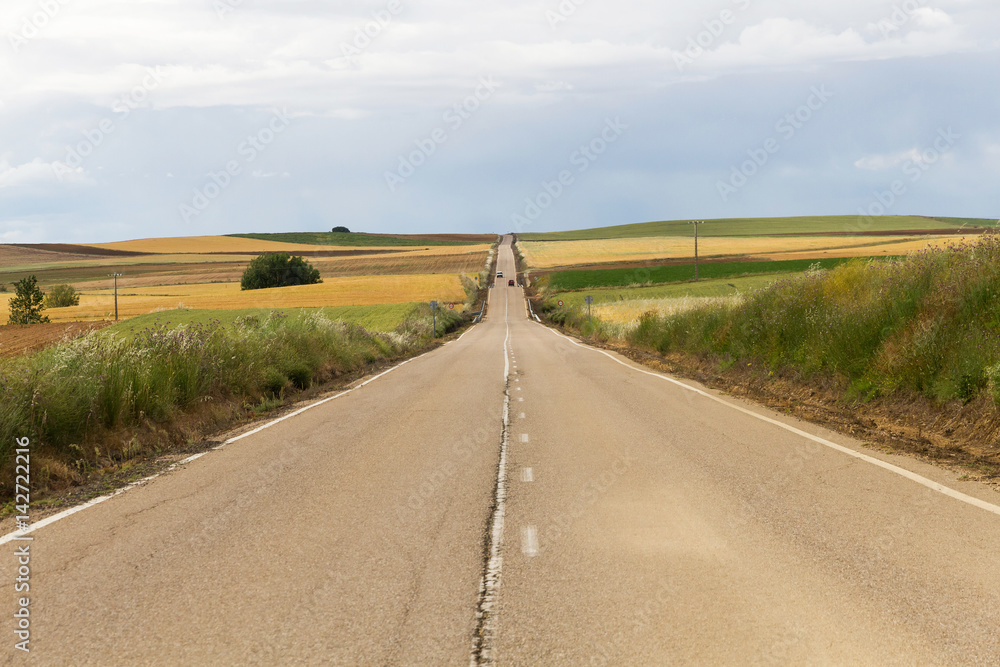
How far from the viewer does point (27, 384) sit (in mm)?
9234

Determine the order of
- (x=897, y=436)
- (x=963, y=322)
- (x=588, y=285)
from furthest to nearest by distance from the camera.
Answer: (x=588, y=285), (x=963, y=322), (x=897, y=436)

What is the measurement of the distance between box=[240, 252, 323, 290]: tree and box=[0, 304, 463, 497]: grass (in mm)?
91235

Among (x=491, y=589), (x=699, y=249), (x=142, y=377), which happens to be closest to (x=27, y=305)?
(x=142, y=377)

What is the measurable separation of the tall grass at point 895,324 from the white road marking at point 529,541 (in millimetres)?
6579

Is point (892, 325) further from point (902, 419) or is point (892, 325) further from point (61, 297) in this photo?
point (61, 297)

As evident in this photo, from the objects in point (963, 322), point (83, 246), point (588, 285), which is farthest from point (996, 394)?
point (83, 246)

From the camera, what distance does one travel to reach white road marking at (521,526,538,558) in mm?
5801

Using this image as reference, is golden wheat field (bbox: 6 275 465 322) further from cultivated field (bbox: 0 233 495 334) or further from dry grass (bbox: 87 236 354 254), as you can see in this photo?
A: dry grass (bbox: 87 236 354 254)

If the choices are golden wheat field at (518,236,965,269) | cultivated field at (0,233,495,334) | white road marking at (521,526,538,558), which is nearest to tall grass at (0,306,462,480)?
white road marking at (521,526,538,558)

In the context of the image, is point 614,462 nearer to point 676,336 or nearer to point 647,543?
point 647,543

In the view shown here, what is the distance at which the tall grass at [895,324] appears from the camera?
1087 cm

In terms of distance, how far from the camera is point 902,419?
11273 millimetres

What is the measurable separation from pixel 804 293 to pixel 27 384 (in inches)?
593

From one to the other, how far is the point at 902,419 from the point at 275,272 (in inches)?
4095
